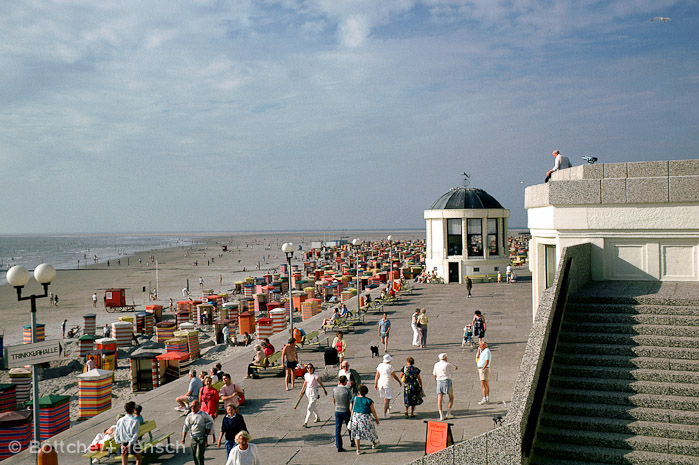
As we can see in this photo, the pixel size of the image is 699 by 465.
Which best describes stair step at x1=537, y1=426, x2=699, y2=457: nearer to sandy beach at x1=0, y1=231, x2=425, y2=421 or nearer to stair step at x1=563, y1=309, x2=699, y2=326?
stair step at x1=563, y1=309, x2=699, y2=326

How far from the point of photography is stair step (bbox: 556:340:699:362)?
7470 mm

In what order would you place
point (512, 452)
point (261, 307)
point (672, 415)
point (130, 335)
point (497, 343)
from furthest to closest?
point (261, 307), point (130, 335), point (497, 343), point (672, 415), point (512, 452)

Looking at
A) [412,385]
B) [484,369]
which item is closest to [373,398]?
[412,385]

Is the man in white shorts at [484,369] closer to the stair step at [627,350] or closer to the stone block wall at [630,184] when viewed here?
the stair step at [627,350]

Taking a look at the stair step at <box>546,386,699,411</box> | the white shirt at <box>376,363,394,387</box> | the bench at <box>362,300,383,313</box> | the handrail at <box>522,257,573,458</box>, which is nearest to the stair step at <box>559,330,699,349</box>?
the handrail at <box>522,257,573,458</box>

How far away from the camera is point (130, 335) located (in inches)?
1035

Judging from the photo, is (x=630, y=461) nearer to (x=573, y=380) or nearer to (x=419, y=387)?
(x=573, y=380)

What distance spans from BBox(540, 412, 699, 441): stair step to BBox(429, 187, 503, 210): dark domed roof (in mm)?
29971

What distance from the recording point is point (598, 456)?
6492mm

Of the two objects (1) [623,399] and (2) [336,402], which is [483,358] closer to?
(2) [336,402]

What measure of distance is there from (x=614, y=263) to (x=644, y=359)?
2823mm

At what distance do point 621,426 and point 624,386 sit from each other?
2.25 feet

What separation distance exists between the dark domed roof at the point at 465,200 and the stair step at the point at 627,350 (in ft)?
94.6

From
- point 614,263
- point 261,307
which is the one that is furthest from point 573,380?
point 261,307
